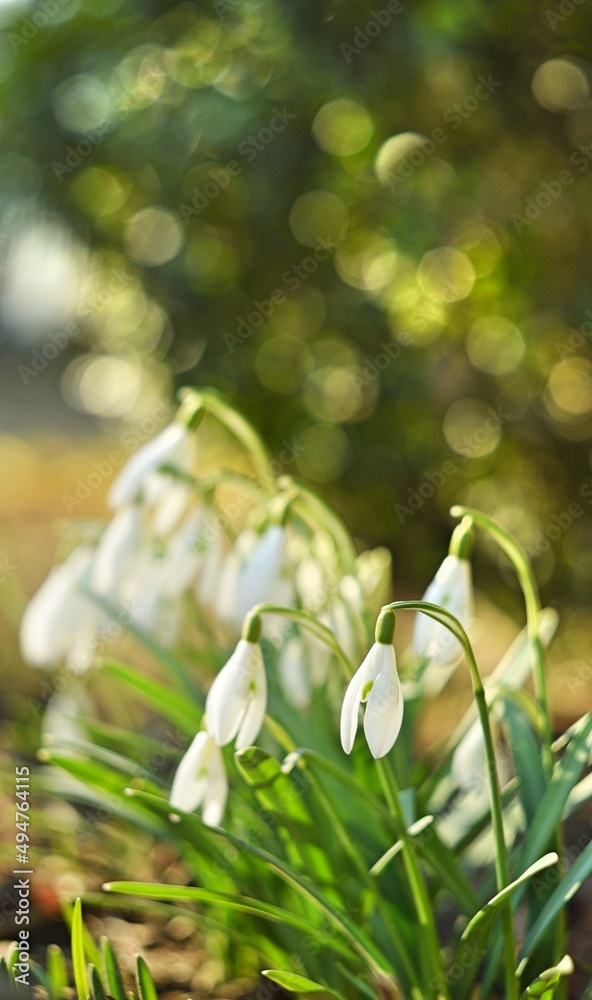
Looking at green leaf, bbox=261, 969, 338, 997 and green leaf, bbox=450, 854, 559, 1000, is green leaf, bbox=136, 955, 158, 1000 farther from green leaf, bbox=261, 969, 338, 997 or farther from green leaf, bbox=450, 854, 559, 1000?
green leaf, bbox=450, 854, 559, 1000

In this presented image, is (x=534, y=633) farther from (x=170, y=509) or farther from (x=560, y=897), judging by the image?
(x=170, y=509)

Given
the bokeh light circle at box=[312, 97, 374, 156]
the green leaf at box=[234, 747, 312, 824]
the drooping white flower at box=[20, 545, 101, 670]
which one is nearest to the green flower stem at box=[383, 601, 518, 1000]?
the green leaf at box=[234, 747, 312, 824]

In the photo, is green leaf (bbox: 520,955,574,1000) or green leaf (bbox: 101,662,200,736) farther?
green leaf (bbox: 101,662,200,736)

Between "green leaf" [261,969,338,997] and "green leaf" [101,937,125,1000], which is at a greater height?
"green leaf" [101,937,125,1000]

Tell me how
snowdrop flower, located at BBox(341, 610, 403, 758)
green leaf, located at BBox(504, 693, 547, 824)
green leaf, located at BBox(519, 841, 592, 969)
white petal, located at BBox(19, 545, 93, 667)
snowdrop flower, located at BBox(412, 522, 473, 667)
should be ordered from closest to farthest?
snowdrop flower, located at BBox(341, 610, 403, 758), green leaf, located at BBox(519, 841, 592, 969), snowdrop flower, located at BBox(412, 522, 473, 667), green leaf, located at BBox(504, 693, 547, 824), white petal, located at BBox(19, 545, 93, 667)

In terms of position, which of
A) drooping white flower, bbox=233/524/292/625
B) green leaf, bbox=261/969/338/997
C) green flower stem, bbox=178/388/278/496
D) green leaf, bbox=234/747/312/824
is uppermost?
green flower stem, bbox=178/388/278/496

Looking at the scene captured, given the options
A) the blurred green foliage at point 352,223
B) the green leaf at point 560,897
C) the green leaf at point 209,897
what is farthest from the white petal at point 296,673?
the blurred green foliage at point 352,223

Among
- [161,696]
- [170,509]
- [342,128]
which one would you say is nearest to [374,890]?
[161,696]

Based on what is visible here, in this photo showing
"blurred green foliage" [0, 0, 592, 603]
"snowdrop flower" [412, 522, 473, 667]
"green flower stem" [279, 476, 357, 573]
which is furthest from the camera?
"blurred green foliage" [0, 0, 592, 603]
